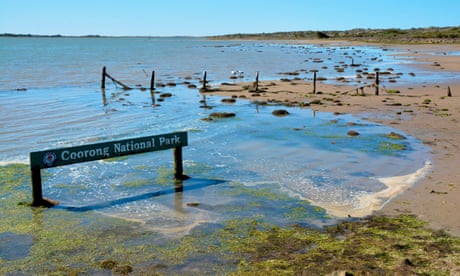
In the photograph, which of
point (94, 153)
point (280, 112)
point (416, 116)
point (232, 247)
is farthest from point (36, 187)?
point (416, 116)

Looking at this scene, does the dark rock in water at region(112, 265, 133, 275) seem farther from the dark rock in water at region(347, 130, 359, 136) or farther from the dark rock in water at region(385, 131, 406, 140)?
the dark rock in water at region(385, 131, 406, 140)

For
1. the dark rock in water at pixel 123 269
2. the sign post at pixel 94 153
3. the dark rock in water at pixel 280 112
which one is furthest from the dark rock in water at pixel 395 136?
the dark rock in water at pixel 123 269

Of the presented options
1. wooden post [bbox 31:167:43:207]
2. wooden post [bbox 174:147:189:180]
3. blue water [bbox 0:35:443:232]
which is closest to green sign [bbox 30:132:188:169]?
wooden post [bbox 31:167:43:207]

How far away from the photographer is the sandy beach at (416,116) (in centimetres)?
1090

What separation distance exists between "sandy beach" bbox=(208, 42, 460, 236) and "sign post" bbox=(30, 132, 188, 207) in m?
4.81

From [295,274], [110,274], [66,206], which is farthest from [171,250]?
[66,206]

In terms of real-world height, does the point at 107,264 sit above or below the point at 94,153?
below

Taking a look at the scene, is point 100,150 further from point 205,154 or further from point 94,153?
point 205,154

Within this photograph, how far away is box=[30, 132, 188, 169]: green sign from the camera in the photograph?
11.0m

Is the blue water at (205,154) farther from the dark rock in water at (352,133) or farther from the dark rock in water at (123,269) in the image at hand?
the dark rock in water at (123,269)

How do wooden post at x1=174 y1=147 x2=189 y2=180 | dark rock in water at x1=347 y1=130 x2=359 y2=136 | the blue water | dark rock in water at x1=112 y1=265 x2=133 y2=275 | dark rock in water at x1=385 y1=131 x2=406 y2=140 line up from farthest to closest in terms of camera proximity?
dark rock in water at x1=347 y1=130 x2=359 y2=136 < dark rock in water at x1=385 y1=131 x2=406 y2=140 < wooden post at x1=174 y1=147 x2=189 y2=180 < the blue water < dark rock in water at x1=112 y1=265 x2=133 y2=275

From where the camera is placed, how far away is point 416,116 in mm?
→ 23875

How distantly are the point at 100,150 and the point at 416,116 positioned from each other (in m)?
17.3

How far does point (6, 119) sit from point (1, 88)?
18593 millimetres
